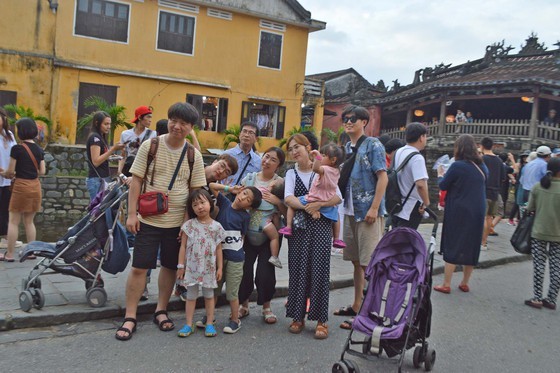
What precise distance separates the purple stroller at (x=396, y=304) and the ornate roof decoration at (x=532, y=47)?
22577 mm

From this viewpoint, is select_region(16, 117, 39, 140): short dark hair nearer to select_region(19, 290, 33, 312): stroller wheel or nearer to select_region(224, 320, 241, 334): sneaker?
select_region(19, 290, 33, 312): stroller wheel

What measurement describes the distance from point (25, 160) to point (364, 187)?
4076 mm

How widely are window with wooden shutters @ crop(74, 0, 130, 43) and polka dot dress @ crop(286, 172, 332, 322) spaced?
55.5 feet

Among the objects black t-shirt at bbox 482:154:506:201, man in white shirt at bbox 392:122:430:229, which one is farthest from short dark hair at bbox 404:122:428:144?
black t-shirt at bbox 482:154:506:201

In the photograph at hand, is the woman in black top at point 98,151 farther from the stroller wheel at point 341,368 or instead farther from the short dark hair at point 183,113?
the stroller wheel at point 341,368

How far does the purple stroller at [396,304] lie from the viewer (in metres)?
3.71

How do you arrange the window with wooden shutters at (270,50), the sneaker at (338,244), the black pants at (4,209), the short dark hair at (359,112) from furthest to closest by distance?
the window with wooden shutters at (270,50)
the black pants at (4,209)
the short dark hair at (359,112)
the sneaker at (338,244)

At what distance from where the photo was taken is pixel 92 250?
15.3 feet

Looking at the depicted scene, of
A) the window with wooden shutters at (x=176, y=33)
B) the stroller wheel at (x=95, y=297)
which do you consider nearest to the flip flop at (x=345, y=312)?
the stroller wheel at (x=95, y=297)

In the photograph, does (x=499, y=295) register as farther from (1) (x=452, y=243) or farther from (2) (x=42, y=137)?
(2) (x=42, y=137)

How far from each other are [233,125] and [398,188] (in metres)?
16.0

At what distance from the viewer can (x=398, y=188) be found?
5781mm

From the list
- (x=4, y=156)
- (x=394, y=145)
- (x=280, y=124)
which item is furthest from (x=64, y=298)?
(x=280, y=124)

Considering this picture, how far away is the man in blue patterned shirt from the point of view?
4824 millimetres
